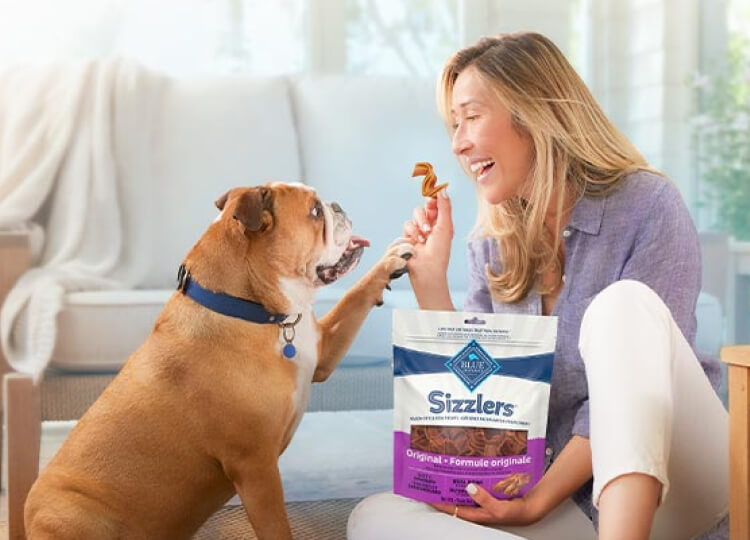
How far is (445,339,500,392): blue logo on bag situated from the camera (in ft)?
5.07

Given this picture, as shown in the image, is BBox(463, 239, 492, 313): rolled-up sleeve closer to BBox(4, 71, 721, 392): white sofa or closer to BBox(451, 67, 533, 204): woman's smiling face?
BBox(451, 67, 533, 204): woman's smiling face

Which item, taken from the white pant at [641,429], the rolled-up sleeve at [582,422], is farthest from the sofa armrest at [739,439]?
the rolled-up sleeve at [582,422]

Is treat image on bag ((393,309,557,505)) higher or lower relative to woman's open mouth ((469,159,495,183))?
lower

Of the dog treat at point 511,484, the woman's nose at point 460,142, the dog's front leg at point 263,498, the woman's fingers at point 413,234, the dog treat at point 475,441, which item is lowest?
the dog's front leg at point 263,498

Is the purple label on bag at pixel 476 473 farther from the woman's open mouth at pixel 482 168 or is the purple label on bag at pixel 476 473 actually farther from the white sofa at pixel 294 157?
the white sofa at pixel 294 157

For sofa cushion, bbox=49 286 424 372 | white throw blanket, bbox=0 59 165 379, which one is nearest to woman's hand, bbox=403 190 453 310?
sofa cushion, bbox=49 286 424 372

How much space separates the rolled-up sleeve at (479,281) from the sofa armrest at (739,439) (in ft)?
2.31

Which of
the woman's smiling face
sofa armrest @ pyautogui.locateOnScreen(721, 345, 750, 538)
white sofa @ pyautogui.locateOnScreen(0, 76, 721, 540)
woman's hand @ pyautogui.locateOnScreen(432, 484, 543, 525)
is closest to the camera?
sofa armrest @ pyautogui.locateOnScreen(721, 345, 750, 538)

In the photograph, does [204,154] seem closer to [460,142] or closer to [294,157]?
[294,157]

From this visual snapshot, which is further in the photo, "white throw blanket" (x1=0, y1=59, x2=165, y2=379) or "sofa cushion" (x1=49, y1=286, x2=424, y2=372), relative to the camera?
"white throw blanket" (x1=0, y1=59, x2=165, y2=379)

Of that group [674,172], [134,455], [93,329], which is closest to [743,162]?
[674,172]

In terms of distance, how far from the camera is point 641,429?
129 centimetres

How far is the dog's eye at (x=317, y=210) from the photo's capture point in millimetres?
1769

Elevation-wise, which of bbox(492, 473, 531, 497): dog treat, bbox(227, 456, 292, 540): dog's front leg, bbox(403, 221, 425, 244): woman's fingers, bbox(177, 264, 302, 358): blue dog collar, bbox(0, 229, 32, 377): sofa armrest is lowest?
bbox(227, 456, 292, 540): dog's front leg
